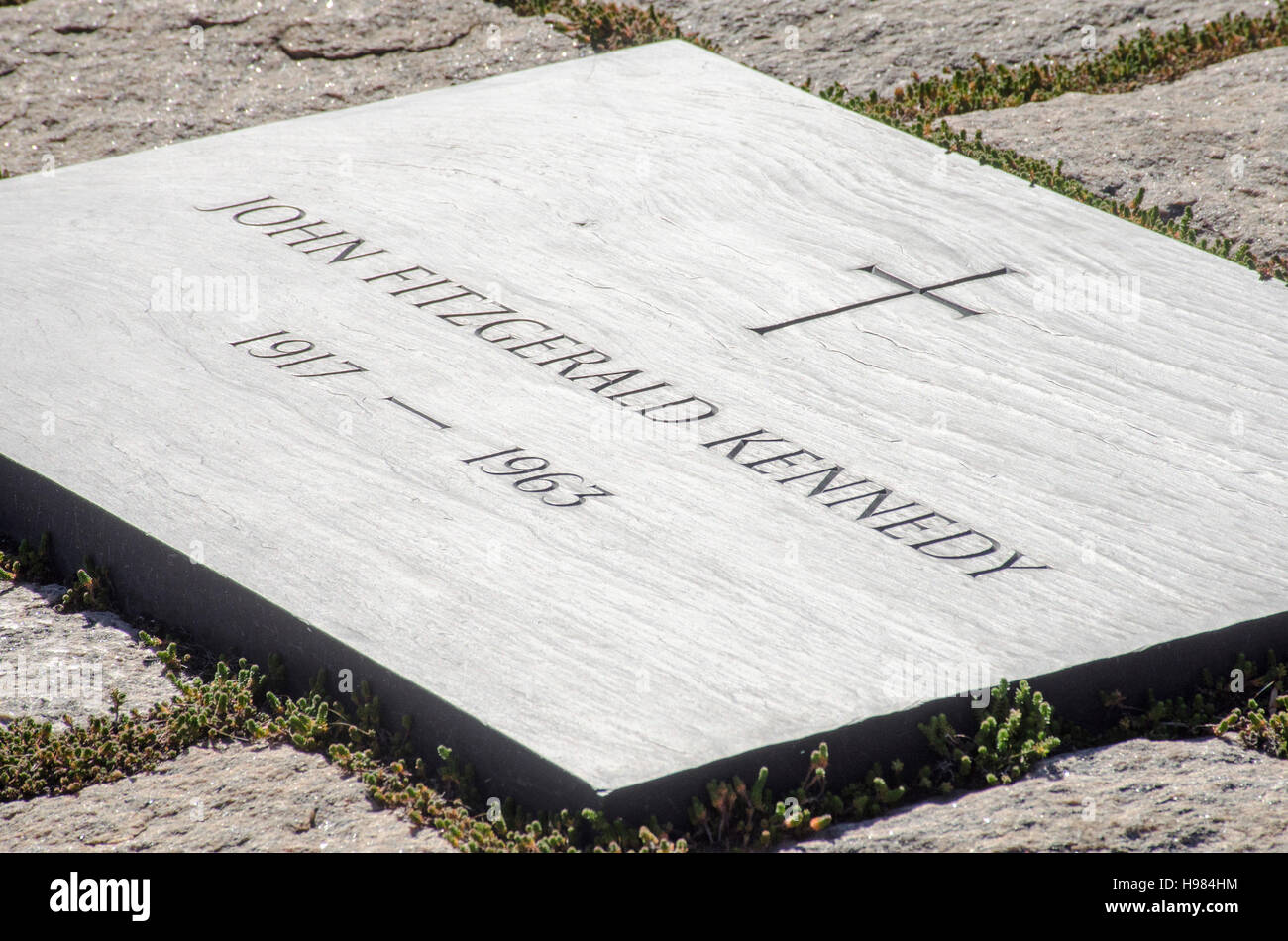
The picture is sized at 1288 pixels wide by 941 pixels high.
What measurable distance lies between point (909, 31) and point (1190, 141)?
188 cm

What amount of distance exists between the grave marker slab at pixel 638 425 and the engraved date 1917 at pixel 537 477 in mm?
10

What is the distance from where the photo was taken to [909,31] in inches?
299

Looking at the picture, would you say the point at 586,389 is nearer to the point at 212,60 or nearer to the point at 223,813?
the point at 223,813

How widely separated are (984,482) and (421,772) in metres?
1.56

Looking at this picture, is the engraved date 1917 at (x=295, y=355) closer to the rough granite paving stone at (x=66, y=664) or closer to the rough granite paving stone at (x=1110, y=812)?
the rough granite paving stone at (x=66, y=664)

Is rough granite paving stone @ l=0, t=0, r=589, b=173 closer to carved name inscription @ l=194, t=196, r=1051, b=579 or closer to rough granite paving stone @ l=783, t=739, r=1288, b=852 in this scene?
carved name inscription @ l=194, t=196, r=1051, b=579

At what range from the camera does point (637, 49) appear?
277 inches

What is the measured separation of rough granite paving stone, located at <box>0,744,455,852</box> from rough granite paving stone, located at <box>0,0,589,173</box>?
14.7 ft

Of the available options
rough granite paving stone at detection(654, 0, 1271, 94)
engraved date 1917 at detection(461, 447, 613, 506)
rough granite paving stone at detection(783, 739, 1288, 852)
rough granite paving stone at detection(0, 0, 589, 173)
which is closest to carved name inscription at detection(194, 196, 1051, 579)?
engraved date 1917 at detection(461, 447, 613, 506)

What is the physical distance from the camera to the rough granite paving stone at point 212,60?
23.0 feet

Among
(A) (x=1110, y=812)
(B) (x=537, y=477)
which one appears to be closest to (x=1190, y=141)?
(B) (x=537, y=477)

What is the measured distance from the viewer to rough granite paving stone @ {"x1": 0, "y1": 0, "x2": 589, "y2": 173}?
7.01 meters
